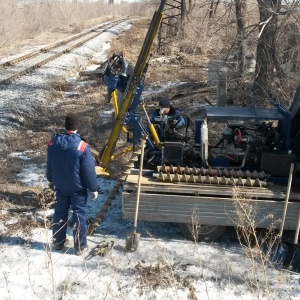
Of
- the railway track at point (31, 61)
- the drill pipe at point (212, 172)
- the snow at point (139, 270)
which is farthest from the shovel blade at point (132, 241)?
the railway track at point (31, 61)

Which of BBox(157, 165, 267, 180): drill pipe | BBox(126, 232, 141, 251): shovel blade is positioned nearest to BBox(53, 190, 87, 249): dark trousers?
BBox(126, 232, 141, 251): shovel blade

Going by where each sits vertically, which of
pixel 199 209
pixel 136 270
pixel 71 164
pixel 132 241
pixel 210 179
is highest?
pixel 71 164

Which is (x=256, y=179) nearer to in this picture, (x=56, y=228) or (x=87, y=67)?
(x=56, y=228)

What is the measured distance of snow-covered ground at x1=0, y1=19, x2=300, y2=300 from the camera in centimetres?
499

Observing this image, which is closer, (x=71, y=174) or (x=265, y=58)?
(x=71, y=174)

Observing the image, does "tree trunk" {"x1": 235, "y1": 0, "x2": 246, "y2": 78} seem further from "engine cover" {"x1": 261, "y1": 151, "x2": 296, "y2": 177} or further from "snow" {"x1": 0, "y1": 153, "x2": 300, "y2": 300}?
"snow" {"x1": 0, "y1": 153, "x2": 300, "y2": 300}

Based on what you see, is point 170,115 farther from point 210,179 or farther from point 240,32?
point 240,32

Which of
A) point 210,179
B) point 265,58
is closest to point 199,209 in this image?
point 210,179

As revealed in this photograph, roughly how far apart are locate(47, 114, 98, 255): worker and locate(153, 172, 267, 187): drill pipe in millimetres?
1002

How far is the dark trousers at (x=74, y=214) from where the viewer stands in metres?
5.69

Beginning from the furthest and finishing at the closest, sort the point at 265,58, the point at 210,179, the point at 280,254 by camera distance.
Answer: the point at 265,58 < the point at 210,179 < the point at 280,254

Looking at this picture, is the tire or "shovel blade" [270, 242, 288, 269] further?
the tire

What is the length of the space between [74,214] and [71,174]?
0.55 m

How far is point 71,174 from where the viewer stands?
18.2 ft
